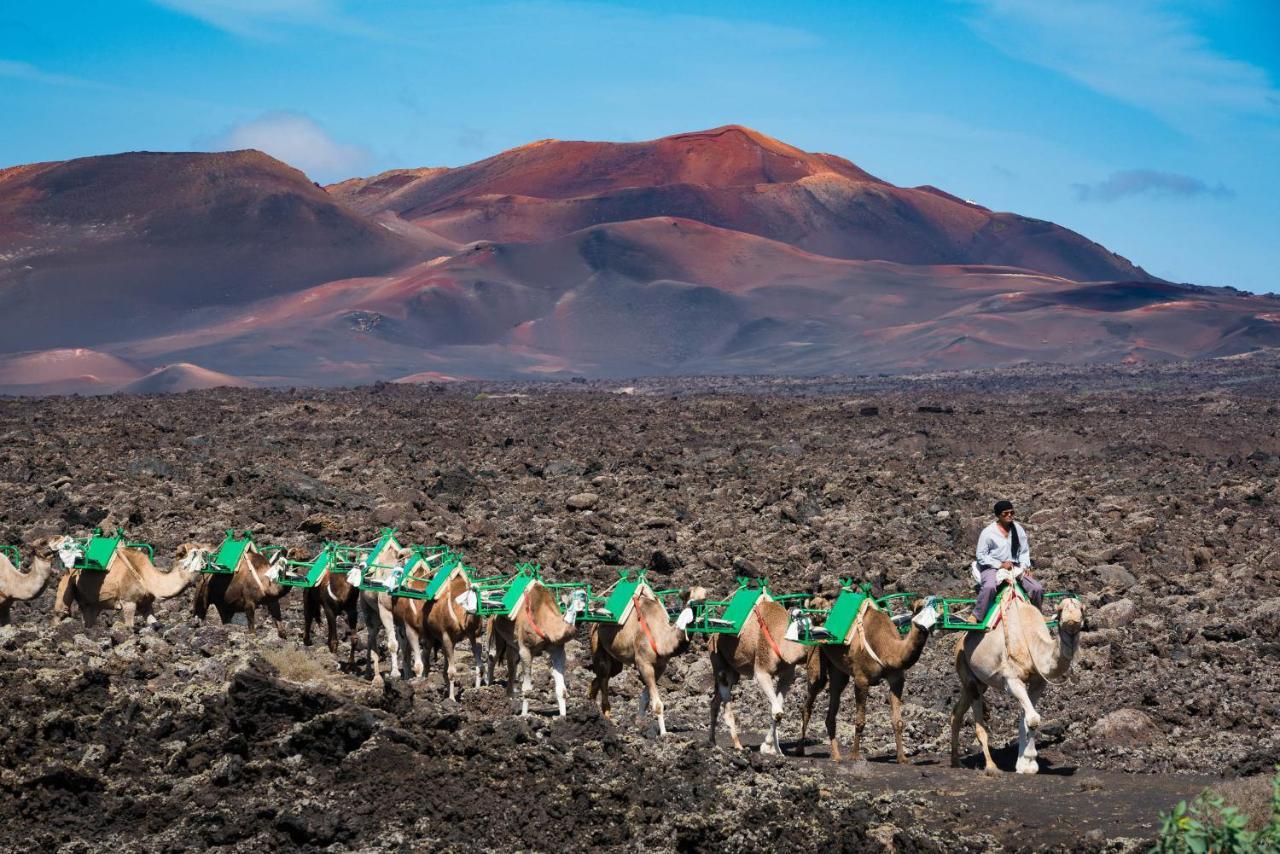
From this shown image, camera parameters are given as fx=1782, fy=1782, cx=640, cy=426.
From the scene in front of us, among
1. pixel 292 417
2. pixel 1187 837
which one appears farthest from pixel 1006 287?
pixel 1187 837

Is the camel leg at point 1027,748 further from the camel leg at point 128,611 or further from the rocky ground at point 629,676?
the camel leg at point 128,611

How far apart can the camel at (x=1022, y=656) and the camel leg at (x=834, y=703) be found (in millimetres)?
1060

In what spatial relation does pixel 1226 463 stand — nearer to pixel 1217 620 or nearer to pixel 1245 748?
pixel 1217 620

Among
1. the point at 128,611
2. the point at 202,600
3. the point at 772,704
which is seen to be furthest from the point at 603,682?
the point at 202,600

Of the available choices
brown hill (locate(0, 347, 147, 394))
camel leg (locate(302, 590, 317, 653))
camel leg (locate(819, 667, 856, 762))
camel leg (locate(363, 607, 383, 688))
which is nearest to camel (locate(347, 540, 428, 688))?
camel leg (locate(363, 607, 383, 688))

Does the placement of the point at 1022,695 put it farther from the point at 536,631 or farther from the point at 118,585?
the point at 118,585

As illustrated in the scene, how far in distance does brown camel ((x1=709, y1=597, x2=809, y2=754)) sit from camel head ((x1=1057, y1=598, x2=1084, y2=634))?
265cm

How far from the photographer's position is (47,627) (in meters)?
19.1

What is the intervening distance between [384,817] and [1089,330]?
145 meters

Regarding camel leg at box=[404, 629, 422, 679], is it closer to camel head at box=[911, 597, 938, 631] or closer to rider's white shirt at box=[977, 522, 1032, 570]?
camel head at box=[911, 597, 938, 631]

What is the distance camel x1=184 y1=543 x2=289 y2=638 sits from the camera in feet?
69.8

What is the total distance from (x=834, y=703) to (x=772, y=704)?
2.34 feet

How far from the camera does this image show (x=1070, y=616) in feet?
45.5

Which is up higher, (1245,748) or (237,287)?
(237,287)
